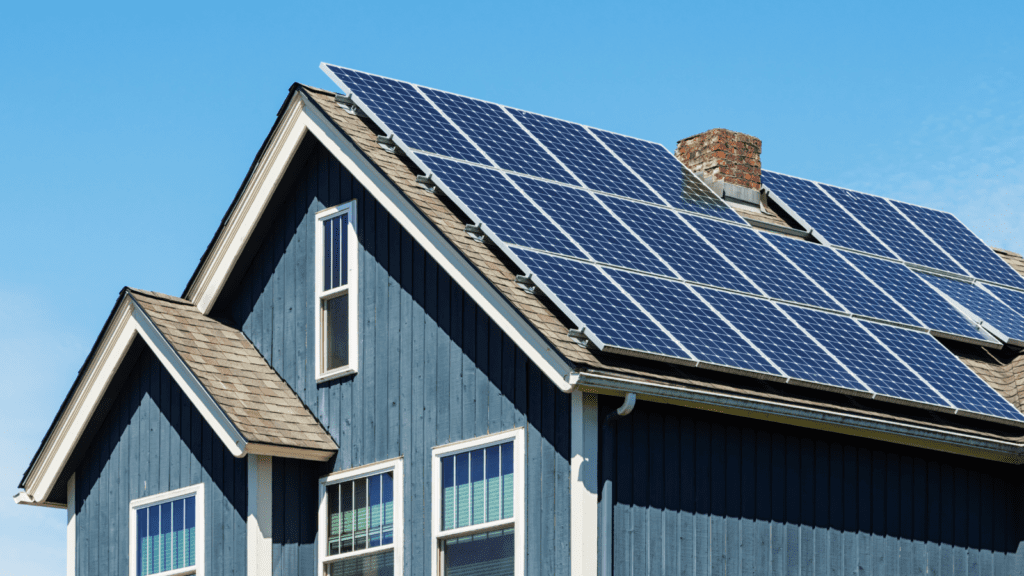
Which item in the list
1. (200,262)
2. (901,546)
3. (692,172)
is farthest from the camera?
(692,172)

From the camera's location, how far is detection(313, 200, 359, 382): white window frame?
767 inches

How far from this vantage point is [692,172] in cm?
2362

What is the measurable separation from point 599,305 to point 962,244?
10.1m

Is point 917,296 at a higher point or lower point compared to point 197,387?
higher

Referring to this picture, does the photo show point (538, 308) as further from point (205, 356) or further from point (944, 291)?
point (944, 291)

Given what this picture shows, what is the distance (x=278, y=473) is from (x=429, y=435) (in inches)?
89.4

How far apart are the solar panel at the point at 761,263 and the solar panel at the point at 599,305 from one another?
9.09 feet

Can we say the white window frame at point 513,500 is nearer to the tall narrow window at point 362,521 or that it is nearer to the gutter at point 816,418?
the tall narrow window at point 362,521

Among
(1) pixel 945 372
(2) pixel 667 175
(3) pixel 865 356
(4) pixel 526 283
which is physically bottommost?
(1) pixel 945 372

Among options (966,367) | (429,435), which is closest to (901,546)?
(966,367)

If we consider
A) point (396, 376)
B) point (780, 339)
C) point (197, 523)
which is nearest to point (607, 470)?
point (780, 339)

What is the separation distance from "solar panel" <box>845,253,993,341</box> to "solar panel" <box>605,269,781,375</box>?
13.3 ft

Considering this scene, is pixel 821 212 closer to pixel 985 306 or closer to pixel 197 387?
pixel 985 306

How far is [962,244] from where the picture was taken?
24.9 m
